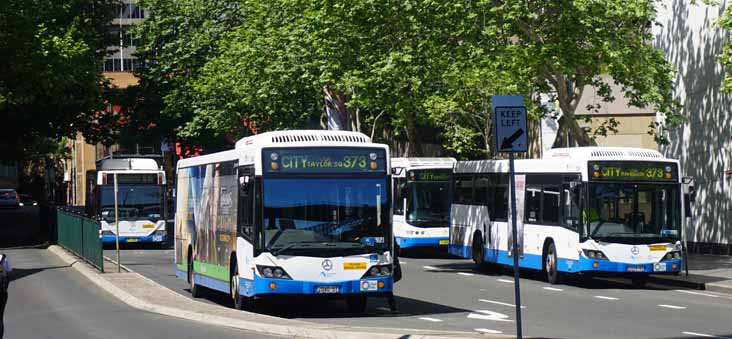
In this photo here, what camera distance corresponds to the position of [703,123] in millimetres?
40688

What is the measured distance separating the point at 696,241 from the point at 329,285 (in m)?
22.6

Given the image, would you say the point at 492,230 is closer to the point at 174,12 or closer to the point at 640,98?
the point at 640,98

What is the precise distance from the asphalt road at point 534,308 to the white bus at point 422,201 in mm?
7205

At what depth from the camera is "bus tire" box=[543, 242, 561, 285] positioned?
30.0m

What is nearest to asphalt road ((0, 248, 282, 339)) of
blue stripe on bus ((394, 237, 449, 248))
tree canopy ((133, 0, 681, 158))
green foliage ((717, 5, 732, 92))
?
tree canopy ((133, 0, 681, 158))

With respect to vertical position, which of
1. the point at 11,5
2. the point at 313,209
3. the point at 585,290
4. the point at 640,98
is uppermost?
the point at 11,5

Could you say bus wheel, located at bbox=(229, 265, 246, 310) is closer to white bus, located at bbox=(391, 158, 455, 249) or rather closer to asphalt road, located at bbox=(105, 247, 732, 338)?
asphalt road, located at bbox=(105, 247, 732, 338)

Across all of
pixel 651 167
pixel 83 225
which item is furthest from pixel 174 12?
pixel 651 167

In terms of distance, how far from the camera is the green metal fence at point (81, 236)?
3339 cm

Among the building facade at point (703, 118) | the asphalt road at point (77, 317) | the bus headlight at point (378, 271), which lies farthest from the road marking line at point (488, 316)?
the building facade at point (703, 118)

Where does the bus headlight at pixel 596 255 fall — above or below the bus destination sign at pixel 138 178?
below

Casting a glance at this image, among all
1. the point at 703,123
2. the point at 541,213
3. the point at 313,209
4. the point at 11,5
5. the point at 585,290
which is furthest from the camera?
the point at 11,5

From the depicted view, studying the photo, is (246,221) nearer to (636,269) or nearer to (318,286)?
(318,286)

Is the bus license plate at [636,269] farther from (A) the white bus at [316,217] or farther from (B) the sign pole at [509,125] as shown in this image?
(B) the sign pole at [509,125]
